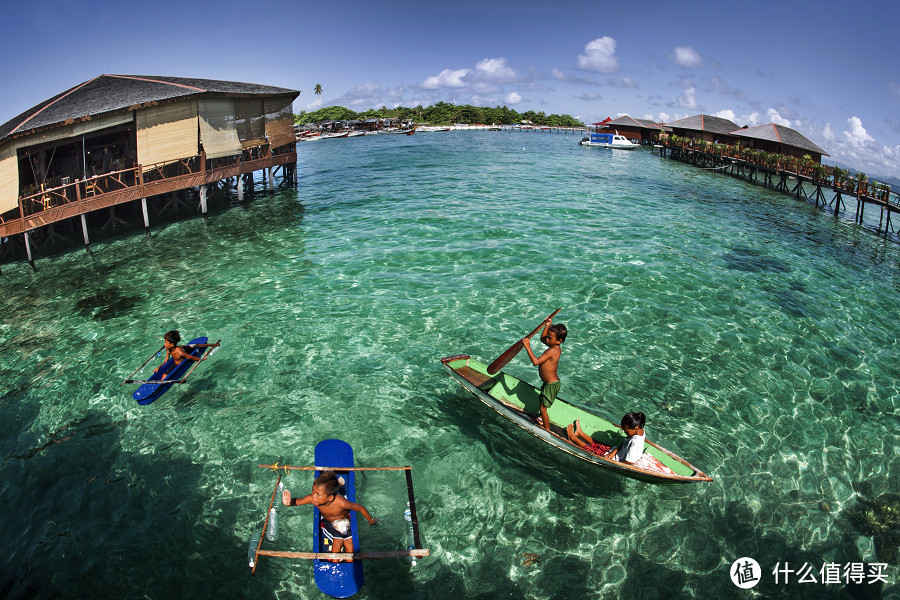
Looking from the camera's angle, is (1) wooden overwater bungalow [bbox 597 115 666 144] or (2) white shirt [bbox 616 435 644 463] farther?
(1) wooden overwater bungalow [bbox 597 115 666 144]

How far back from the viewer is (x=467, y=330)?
1644cm

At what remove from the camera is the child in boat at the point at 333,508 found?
787 centimetres

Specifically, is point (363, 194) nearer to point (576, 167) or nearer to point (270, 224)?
point (270, 224)

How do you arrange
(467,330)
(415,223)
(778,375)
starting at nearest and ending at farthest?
1. (778,375)
2. (467,330)
3. (415,223)

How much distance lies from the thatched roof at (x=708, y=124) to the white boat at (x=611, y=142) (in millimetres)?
12446

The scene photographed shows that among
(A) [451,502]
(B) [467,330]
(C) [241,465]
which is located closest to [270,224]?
(B) [467,330]

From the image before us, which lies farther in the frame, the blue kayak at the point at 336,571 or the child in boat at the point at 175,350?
the child in boat at the point at 175,350

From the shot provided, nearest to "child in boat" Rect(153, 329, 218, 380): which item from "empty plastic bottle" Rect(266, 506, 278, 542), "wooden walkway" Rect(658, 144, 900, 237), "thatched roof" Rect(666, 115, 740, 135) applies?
"empty plastic bottle" Rect(266, 506, 278, 542)

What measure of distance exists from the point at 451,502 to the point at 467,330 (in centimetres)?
727

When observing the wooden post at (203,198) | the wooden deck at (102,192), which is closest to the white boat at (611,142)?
the wooden deck at (102,192)

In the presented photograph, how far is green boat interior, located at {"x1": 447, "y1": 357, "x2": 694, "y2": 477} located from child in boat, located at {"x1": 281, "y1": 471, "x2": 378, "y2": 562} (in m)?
4.46

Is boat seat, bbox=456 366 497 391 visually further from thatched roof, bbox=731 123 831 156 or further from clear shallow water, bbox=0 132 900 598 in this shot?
thatched roof, bbox=731 123 831 156

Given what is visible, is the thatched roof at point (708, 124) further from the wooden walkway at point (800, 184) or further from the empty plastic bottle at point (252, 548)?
the empty plastic bottle at point (252, 548)

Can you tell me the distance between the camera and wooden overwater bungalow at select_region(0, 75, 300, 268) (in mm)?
21609
